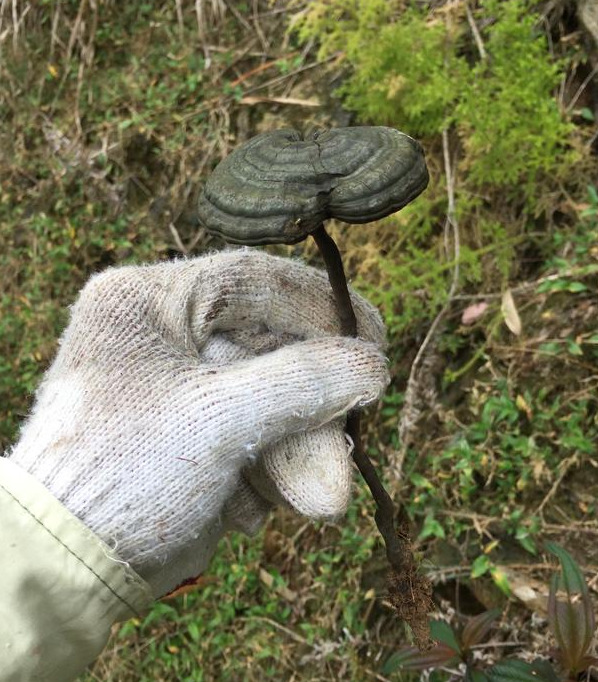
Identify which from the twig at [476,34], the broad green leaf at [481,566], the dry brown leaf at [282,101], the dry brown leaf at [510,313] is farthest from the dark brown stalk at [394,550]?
the dry brown leaf at [282,101]

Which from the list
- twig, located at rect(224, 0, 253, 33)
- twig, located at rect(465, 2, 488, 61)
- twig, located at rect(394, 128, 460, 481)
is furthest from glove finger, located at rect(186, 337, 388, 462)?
twig, located at rect(224, 0, 253, 33)

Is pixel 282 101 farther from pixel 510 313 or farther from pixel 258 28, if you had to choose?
pixel 510 313

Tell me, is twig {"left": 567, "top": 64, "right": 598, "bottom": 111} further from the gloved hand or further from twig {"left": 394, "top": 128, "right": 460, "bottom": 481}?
the gloved hand

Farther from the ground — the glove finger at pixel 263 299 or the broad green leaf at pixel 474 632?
the glove finger at pixel 263 299

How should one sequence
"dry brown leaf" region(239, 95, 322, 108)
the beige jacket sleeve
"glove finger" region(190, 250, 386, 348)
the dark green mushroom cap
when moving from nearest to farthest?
the dark green mushroom cap < the beige jacket sleeve < "glove finger" region(190, 250, 386, 348) < "dry brown leaf" region(239, 95, 322, 108)

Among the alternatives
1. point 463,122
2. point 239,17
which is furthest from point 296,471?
point 239,17

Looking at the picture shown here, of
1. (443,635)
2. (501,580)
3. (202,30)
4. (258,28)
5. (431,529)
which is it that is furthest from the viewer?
(202,30)

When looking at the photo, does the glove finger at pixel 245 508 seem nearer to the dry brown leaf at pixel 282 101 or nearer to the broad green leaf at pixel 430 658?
the broad green leaf at pixel 430 658
